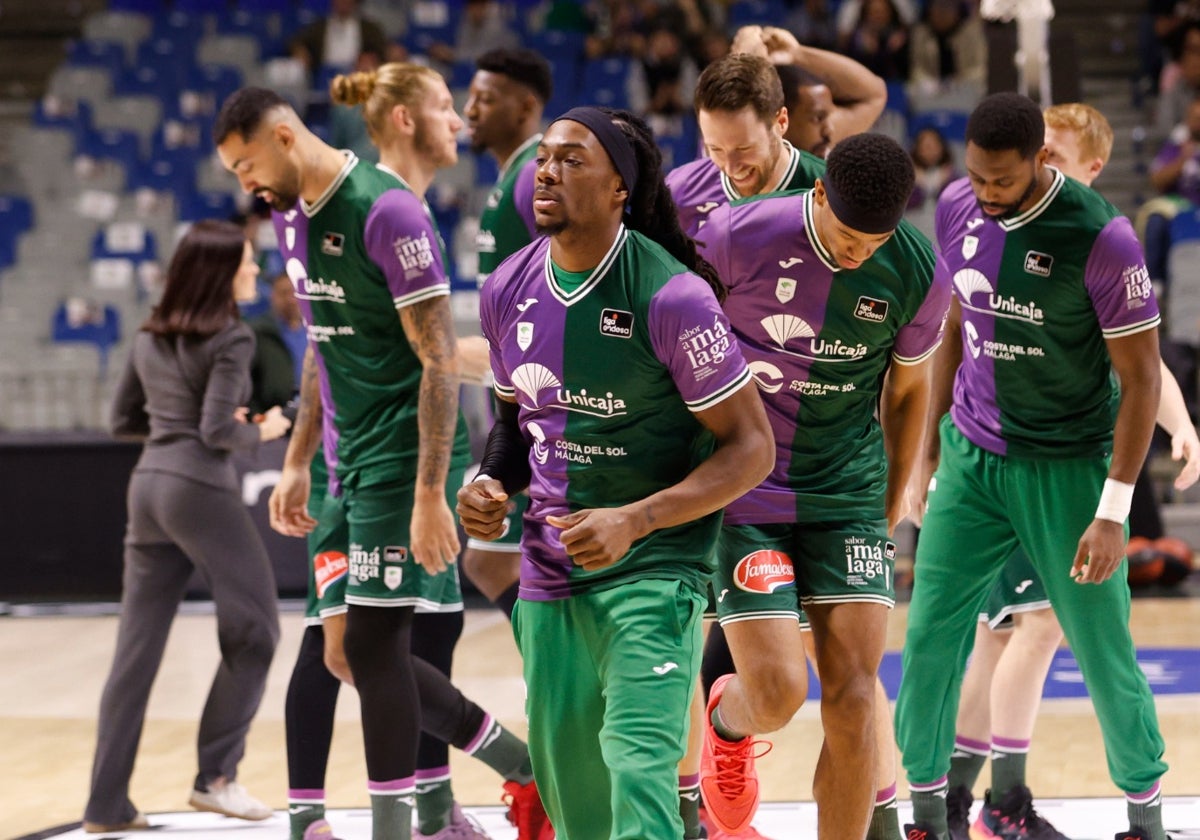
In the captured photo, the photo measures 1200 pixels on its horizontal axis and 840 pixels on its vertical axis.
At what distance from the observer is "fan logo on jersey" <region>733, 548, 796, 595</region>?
422 cm

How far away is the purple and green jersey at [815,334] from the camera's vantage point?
426 centimetres

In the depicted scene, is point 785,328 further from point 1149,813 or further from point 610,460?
point 1149,813

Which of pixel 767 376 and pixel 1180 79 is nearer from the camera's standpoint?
pixel 767 376

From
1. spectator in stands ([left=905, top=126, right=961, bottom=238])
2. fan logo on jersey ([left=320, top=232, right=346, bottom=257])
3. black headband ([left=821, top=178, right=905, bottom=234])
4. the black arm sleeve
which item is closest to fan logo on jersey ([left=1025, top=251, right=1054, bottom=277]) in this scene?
black headband ([left=821, top=178, right=905, bottom=234])

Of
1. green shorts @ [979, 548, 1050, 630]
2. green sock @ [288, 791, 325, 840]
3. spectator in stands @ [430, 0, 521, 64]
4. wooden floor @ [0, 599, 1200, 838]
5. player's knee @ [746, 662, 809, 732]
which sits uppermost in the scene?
spectator in stands @ [430, 0, 521, 64]

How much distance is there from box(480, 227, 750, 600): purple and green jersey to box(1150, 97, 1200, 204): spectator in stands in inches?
382

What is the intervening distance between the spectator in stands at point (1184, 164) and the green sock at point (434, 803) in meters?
8.95

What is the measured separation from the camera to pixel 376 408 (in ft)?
15.9

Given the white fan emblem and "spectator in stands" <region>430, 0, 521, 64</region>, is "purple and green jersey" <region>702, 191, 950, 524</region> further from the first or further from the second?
"spectator in stands" <region>430, 0, 521, 64</region>

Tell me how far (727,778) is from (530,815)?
72 centimetres

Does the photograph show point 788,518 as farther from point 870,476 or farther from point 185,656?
point 185,656

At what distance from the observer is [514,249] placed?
5312 millimetres

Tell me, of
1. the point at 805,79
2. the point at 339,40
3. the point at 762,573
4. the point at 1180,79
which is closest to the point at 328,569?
the point at 762,573

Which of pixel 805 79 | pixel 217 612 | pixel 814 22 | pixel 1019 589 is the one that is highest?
pixel 814 22
